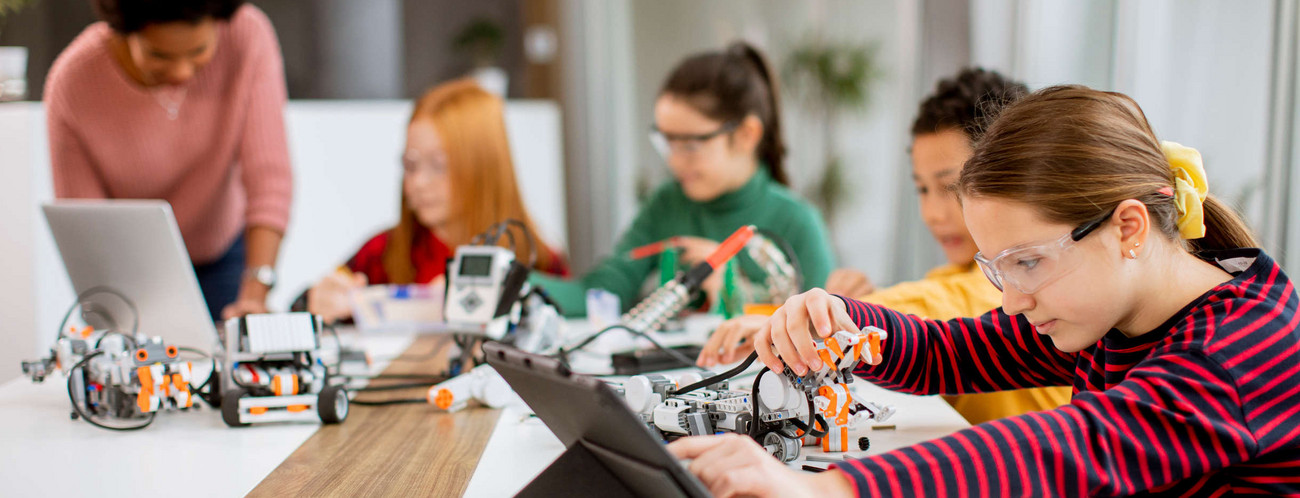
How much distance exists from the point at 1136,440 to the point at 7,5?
2.86 metres

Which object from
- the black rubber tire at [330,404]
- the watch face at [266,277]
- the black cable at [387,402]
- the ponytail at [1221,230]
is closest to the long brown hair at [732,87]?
the watch face at [266,277]

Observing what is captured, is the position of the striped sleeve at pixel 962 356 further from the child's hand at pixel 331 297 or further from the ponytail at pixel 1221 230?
the child's hand at pixel 331 297

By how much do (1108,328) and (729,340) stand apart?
1.60ft

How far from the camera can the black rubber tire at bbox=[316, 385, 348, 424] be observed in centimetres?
107

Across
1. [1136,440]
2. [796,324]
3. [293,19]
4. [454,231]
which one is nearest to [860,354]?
[796,324]

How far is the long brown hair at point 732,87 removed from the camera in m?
2.10

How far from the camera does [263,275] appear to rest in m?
1.79

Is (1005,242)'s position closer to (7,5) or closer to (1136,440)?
(1136,440)

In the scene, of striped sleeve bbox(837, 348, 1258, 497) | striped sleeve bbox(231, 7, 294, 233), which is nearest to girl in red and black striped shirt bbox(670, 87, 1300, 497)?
striped sleeve bbox(837, 348, 1258, 497)

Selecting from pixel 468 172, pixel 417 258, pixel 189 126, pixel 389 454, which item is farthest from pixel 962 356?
pixel 189 126

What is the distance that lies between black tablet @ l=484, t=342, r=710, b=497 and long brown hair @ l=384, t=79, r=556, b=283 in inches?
57.6

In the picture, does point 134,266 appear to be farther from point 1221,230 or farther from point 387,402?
point 1221,230

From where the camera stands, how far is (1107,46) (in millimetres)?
1712

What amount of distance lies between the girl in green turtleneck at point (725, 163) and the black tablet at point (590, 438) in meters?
1.23
